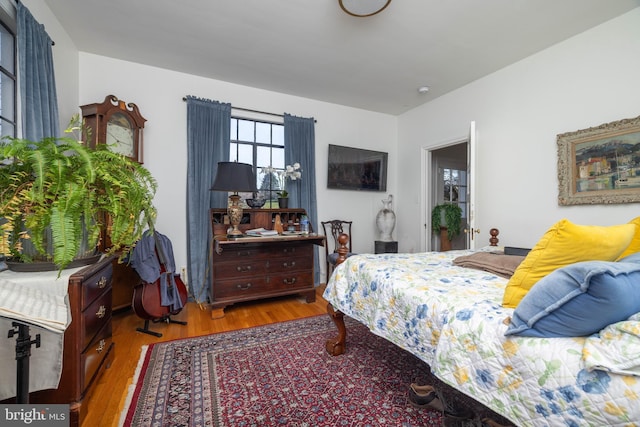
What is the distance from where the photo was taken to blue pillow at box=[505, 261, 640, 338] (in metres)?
0.78

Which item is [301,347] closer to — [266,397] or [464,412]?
[266,397]

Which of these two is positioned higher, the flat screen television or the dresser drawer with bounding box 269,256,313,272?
the flat screen television

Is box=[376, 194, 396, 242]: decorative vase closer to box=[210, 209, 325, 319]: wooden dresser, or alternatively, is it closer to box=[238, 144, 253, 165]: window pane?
box=[210, 209, 325, 319]: wooden dresser

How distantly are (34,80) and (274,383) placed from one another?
263 cm

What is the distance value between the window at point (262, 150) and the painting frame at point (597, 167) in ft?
10.2

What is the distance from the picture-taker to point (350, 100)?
414 centimetres

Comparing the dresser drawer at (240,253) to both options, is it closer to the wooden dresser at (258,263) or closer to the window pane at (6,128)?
the wooden dresser at (258,263)

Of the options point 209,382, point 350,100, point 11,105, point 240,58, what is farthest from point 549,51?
point 11,105

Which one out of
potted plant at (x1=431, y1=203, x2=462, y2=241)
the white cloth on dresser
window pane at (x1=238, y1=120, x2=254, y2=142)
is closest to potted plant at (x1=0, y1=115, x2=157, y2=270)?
the white cloth on dresser

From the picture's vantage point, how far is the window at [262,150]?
3.69 meters

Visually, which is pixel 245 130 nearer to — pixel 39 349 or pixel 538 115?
pixel 39 349

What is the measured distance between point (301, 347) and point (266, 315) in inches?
32.3

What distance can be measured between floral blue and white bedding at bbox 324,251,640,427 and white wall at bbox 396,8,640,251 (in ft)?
5.78

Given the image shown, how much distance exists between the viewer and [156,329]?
252cm
